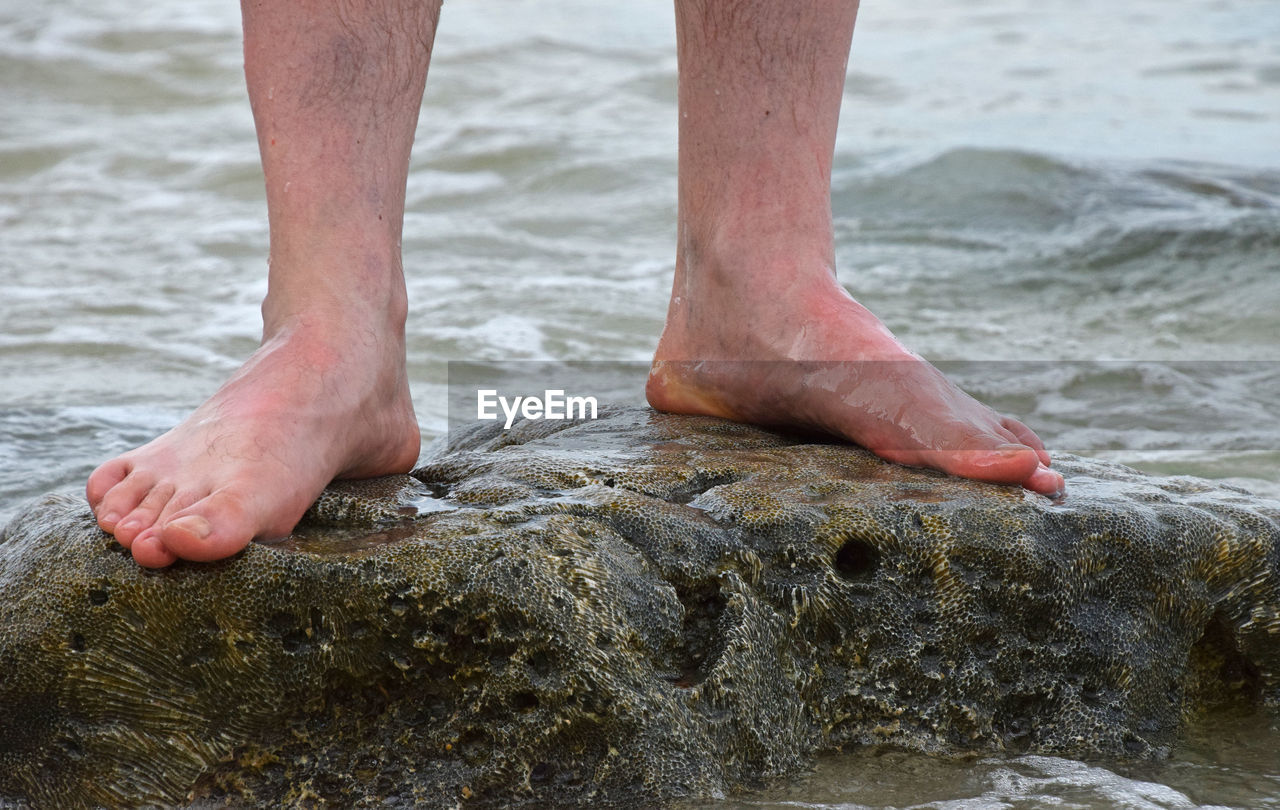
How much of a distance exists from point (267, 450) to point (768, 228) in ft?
3.24

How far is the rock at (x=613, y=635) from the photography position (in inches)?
62.3

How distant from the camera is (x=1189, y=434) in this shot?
10.6 feet

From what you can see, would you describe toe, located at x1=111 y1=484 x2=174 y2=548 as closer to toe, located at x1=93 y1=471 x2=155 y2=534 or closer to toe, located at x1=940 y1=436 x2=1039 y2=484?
Result: toe, located at x1=93 y1=471 x2=155 y2=534

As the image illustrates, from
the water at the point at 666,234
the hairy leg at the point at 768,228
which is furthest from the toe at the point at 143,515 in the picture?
the hairy leg at the point at 768,228

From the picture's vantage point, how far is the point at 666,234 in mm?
5605

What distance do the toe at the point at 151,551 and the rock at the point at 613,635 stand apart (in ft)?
0.09

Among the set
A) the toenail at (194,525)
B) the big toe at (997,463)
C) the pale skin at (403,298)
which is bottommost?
A: the big toe at (997,463)

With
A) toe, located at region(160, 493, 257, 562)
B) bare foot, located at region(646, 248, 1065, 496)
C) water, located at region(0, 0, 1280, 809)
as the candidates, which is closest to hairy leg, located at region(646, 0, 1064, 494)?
bare foot, located at region(646, 248, 1065, 496)

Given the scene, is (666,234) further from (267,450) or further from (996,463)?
(267,450)

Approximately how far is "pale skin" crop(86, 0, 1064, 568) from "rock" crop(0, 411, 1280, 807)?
9 cm

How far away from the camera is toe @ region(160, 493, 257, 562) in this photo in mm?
1580

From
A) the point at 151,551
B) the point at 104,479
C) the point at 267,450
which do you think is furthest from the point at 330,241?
the point at 151,551

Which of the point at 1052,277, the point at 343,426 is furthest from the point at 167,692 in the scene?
the point at 1052,277

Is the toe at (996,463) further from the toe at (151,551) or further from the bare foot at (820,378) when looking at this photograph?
the toe at (151,551)
